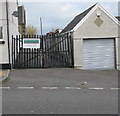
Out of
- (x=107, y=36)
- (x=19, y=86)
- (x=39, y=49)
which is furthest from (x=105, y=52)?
(x=19, y=86)

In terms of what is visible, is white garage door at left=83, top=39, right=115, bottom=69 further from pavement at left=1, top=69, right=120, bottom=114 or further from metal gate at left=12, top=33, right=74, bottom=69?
pavement at left=1, top=69, right=120, bottom=114

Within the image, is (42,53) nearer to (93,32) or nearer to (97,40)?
(93,32)

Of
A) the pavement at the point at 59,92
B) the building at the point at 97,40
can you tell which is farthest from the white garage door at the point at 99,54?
the pavement at the point at 59,92

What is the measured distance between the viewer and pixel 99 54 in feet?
59.7

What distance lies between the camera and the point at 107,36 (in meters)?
18.0

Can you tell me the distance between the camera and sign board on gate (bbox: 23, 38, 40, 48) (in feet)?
53.5

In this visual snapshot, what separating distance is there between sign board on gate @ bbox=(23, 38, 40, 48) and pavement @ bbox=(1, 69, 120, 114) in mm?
1548

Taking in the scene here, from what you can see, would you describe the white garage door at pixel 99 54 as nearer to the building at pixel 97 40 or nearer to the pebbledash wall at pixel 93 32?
the building at pixel 97 40

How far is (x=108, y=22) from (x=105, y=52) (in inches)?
76.3

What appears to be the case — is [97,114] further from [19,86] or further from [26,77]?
[26,77]

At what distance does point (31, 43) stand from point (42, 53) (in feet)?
2.93

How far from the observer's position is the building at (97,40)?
695 inches

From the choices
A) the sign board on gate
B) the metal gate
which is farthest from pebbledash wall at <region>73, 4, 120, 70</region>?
the sign board on gate

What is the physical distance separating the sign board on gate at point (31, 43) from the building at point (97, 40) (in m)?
2.47
